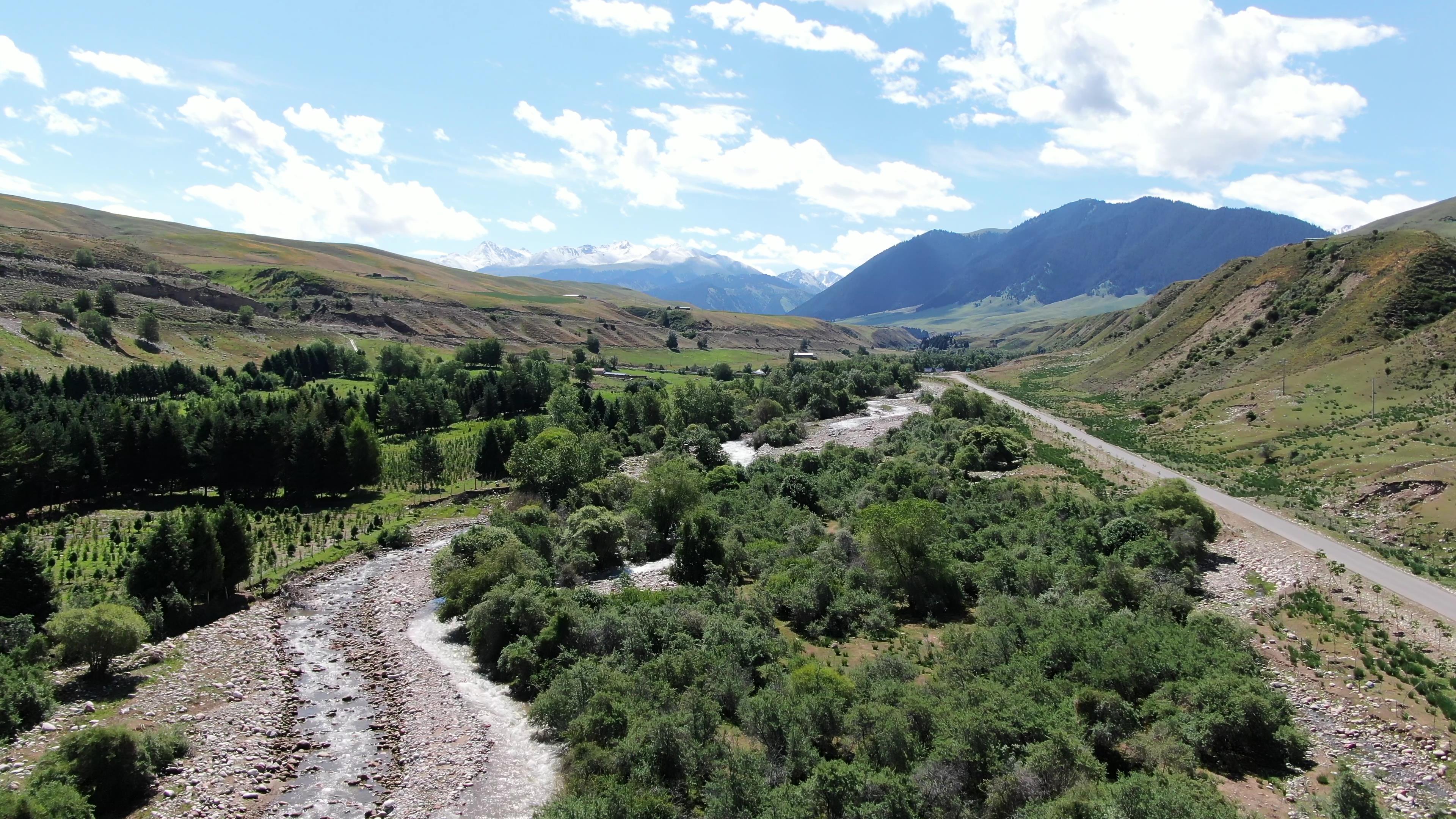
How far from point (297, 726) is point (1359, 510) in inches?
2797

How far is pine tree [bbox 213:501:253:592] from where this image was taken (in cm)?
4844

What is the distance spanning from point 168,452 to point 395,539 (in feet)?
92.1

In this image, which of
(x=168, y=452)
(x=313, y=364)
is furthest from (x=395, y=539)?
(x=313, y=364)

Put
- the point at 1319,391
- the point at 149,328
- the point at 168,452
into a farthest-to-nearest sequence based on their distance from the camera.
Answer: the point at 149,328
the point at 1319,391
the point at 168,452

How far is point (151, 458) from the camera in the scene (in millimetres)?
70875

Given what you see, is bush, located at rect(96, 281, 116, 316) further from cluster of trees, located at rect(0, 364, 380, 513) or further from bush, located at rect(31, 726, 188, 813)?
bush, located at rect(31, 726, 188, 813)

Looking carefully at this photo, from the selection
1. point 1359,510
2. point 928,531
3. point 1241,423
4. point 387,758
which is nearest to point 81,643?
point 387,758

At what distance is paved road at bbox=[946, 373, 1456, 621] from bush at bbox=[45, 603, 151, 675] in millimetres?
66365

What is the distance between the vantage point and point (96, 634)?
3541cm

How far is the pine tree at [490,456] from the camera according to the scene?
86.4 m

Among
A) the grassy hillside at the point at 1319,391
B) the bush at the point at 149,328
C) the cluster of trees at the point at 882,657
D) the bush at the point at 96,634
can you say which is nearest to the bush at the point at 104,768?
the bush at the point at 96,634

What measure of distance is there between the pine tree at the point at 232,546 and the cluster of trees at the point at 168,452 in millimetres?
25991

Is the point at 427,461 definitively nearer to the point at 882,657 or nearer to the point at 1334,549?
the point at 882,657

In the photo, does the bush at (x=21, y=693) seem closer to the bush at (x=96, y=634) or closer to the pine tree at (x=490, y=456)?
the bush at (x=96, y=634)
